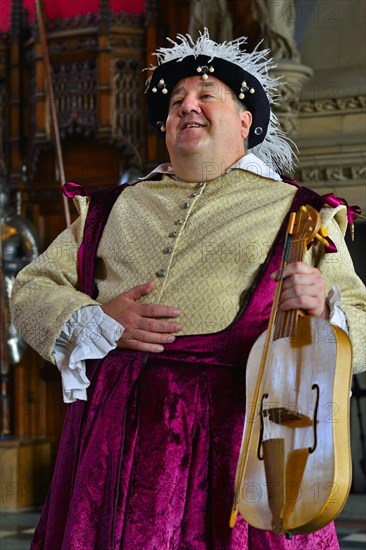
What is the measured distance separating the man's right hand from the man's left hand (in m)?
0.27

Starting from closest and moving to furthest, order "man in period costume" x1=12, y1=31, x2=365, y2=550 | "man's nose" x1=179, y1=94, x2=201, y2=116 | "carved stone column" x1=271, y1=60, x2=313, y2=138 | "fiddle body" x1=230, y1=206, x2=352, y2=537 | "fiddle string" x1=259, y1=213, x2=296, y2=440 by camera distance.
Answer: "fiddle body" x1=230, y1=206, x2=352, y2=537 < "fiddle string" x1=259, y1=213, x2=296, y2=440 < "man in period costume" x1=12, y1=31, x2=365, y2=550 < "man's nose" x1=179, y1=94, x2=201, y2=116 < "carved stone column" x1=271, y1=60, x2=313, y2=138

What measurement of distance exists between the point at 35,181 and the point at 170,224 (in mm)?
4479

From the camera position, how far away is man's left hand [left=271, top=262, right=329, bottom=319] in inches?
90.4

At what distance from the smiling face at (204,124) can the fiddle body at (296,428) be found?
1.51ft

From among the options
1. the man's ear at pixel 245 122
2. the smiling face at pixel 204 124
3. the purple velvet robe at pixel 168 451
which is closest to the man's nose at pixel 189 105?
the smiling face at pixel 204 124

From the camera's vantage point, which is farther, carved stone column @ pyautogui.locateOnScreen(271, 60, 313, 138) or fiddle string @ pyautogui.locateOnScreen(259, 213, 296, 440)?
carved stone column @ pyautogui.locateOnScreen(271, 60, 313, 138)

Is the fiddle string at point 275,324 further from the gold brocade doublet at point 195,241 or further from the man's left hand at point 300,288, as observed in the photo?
the gold brocade doublet at point 195,241

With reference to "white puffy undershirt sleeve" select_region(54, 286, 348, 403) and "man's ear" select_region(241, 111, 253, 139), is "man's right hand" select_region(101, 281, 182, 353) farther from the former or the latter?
"man's ear" select_region(241, 111, 253, 139)

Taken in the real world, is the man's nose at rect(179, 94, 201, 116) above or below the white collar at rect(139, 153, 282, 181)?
above

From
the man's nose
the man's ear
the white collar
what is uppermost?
the man's nose

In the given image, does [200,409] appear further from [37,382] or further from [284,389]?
[37,382]

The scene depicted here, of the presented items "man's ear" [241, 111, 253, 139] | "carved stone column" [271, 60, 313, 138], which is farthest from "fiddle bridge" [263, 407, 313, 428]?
"carved stone column" [271, 60, 313, 138]

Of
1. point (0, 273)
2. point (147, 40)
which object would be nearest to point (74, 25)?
point (147, 40)

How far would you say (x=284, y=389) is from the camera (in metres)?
2.26
